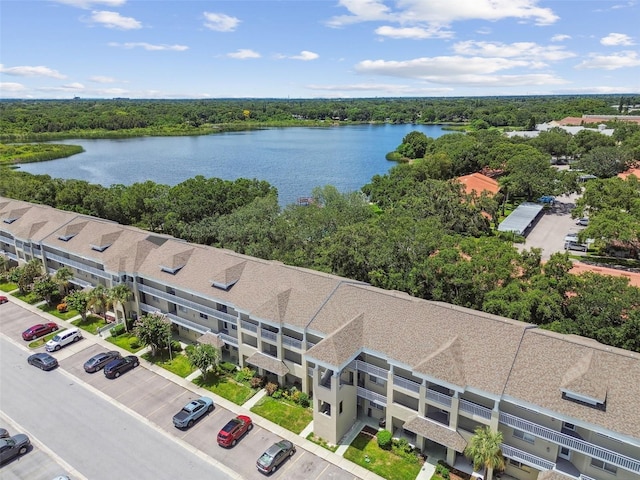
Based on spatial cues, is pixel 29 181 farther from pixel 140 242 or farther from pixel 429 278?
pixel 429 278

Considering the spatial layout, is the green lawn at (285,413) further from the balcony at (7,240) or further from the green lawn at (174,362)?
the balcony at (7,240)

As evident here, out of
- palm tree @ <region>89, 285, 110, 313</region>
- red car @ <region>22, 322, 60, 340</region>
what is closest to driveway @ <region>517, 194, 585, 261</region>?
palm tree @ <region>89, 285, 110, 313</region>

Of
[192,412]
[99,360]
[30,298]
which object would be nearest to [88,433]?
[192,412]

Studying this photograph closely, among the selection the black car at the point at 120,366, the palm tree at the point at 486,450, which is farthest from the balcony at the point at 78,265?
the palm tree at the point at 486,450

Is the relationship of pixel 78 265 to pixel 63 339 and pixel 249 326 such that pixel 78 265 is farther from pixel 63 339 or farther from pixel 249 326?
pixel 249 326

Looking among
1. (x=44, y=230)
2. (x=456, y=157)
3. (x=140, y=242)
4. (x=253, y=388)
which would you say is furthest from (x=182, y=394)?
(x=456, y=157)

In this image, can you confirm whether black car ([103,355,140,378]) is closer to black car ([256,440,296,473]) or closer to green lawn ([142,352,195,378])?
green lawn ([142,352,195,378])
